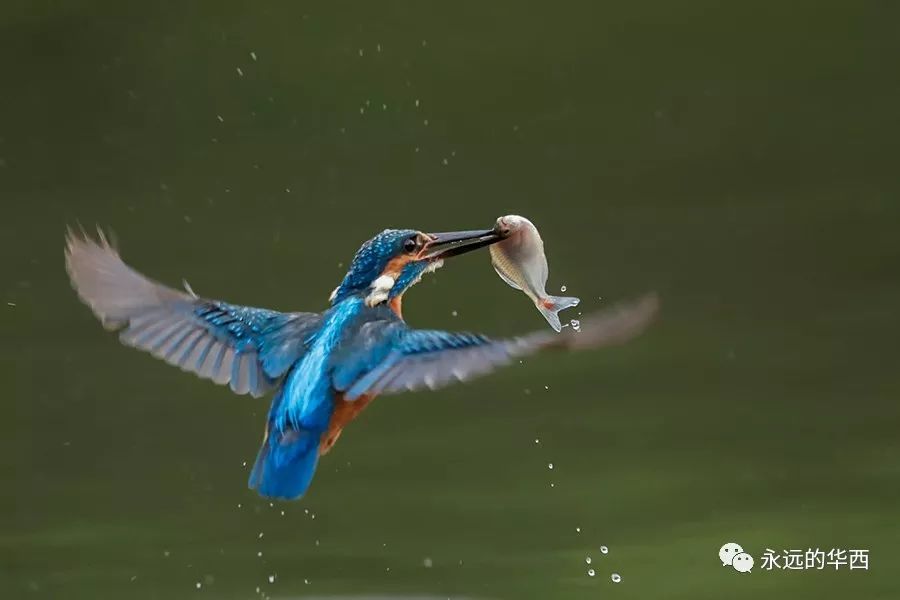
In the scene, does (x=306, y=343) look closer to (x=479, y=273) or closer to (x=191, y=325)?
(x=191, y=325)

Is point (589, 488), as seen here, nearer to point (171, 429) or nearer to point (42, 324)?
point (171, 429)

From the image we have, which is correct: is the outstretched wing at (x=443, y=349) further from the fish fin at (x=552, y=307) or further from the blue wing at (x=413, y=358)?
the fish fin at (x=552, y=307)

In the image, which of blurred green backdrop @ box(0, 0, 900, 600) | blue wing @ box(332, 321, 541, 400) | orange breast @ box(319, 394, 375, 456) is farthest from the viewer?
blurred green backdrop @ box(0, 0, 900, 600)

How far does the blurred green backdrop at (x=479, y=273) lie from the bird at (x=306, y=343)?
38.7 inches

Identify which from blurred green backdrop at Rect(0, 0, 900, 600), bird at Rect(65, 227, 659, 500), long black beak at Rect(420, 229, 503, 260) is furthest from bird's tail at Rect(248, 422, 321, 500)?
blurred green backdrop at Rect(0, 0, 900, 600)

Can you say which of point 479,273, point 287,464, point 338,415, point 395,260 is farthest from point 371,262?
point 479,273

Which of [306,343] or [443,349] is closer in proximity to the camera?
[443,349]

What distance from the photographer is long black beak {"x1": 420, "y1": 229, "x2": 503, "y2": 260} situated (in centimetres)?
302

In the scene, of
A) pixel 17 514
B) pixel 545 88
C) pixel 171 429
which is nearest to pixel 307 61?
pixel 545 88

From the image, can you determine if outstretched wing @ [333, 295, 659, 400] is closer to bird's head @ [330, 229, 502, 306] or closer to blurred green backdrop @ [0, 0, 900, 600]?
bird's head @ [330, 229, 502, 306]

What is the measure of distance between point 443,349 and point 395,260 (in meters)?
0.32

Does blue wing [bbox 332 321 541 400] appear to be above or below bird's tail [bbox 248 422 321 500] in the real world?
above

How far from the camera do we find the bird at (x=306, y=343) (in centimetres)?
275

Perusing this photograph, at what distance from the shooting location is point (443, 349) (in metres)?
2.73
